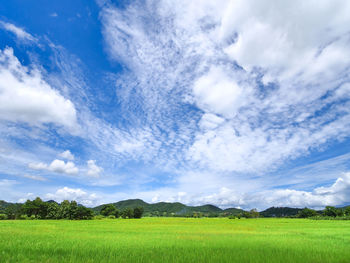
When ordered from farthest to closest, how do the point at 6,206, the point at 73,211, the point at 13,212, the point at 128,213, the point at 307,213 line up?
the point at 307,213, the point at 128,213, the point at 6,206, the point at 13,212, the point at 73,211

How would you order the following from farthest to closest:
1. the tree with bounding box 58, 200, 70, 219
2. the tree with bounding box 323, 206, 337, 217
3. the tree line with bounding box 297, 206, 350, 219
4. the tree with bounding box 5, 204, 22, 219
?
the tree with bounding box 323, 206, 337, 217 < the tree line with bounding box 297, 206, 350, 219 < the tree with bounding box 5, 204, 22, 219 < the tree with bounding box 58, 200, 70, 219

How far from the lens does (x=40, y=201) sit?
68.8 m

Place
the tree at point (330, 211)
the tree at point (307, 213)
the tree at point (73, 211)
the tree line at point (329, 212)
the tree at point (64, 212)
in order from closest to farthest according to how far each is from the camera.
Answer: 1. the tree at point (64, 212)
2. the tree at point (73, 211)
3. the tree line at point (329, 212)
4. the tree at point (330, 211)
5. the tree at point (307, 213)

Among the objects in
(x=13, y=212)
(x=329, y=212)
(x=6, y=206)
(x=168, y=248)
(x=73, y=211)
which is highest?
(x=6, y=206)

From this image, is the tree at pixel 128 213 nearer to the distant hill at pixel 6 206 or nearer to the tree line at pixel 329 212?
the distant hill at pixel 6 206

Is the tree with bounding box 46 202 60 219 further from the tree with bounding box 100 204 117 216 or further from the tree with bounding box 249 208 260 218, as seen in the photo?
the tree with bounding box 249 208 260 218

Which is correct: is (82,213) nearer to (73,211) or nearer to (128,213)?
(73,211)

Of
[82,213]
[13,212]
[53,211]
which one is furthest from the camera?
[13,212]

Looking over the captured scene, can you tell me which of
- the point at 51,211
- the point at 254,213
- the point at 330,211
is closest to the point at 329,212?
the point at 330,211

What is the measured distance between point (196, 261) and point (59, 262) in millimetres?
5124

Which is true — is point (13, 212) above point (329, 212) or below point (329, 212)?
below

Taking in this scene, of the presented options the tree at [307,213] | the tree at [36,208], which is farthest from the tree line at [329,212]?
the tree at [36,208]

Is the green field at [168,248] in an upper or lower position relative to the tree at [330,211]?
lower

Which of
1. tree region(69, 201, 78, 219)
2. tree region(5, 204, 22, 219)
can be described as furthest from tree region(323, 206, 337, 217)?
tree region(5, 204, 22, 219)
